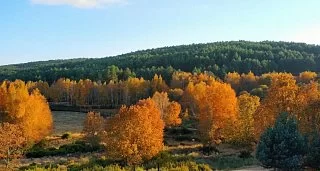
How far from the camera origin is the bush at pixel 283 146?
34594 millimetres

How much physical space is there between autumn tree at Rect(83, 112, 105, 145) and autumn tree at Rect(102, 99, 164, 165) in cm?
1590

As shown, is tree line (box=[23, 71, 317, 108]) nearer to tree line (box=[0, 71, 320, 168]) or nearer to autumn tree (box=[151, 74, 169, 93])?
autumn tree (box=[151, 74, 169, 93])

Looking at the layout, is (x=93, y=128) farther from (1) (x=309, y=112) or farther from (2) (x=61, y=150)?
(1) (x=309, y=112)

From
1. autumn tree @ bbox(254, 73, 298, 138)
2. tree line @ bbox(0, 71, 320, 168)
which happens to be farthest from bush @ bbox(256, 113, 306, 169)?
autumn tree @ bbox(254, 73, 298, 138)

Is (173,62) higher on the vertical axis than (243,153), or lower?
higher

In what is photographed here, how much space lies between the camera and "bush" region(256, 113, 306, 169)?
1362 inches

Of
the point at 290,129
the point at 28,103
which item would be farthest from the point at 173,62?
the point at 290,129

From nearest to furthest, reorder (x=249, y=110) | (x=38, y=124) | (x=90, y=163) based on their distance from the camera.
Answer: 1. (x=90, y=163)
2. (x=249, y=110)
3. (x=38, y=124)

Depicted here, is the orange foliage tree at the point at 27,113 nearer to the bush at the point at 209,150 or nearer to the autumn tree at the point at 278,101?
the bush at the point at 209,150

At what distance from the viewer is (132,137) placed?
45.7m

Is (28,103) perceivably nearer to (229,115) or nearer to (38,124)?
(38,124)

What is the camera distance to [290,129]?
34.8m

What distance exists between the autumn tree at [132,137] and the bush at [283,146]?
14214 mm

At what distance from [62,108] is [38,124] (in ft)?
198
